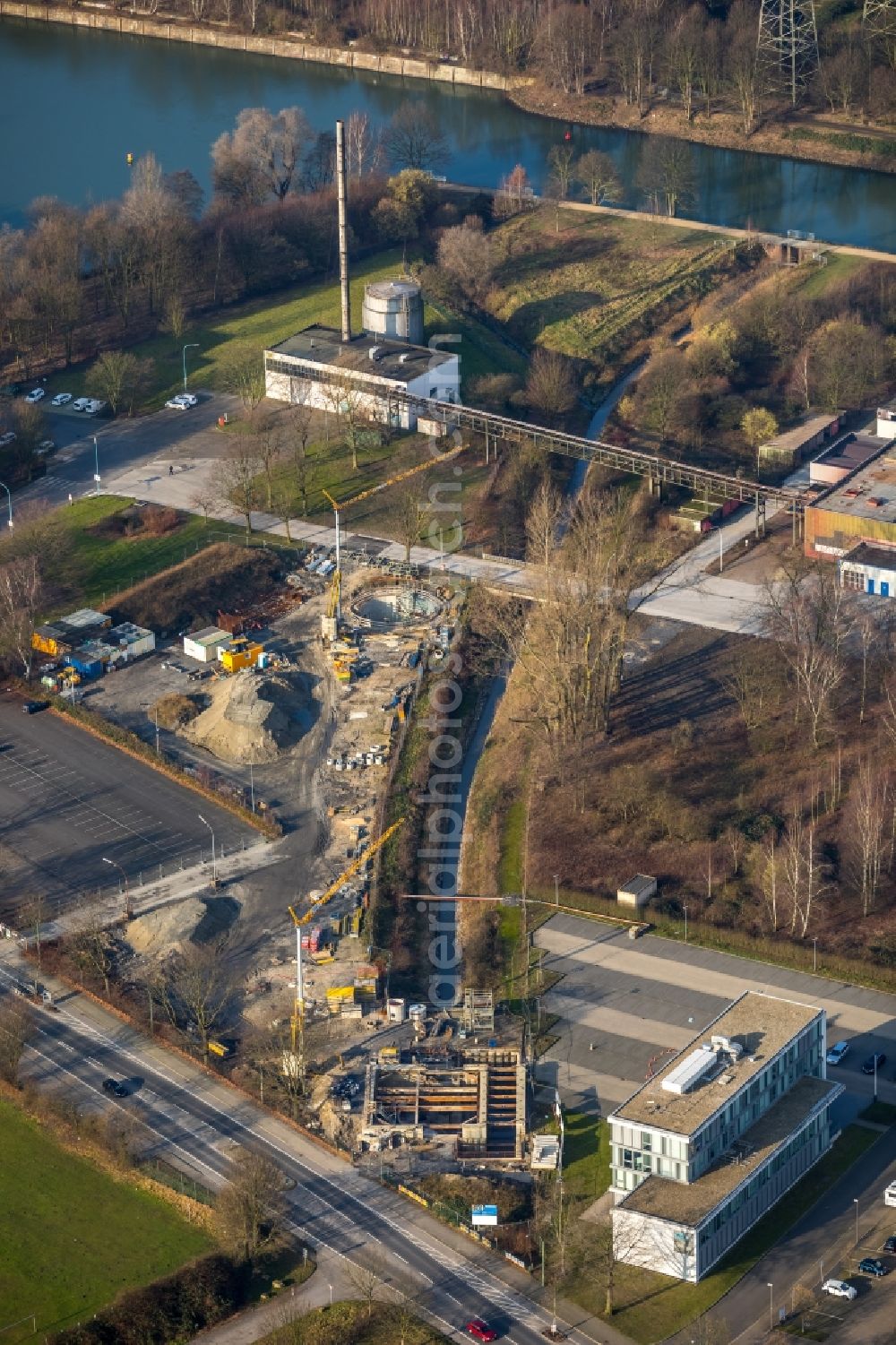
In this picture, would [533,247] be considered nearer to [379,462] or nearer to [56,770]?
[379,462]

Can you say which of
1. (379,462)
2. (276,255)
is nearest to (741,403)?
(379,462)

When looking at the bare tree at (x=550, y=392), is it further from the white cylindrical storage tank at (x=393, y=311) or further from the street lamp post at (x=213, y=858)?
the street lamp post at (x=213, y=858)

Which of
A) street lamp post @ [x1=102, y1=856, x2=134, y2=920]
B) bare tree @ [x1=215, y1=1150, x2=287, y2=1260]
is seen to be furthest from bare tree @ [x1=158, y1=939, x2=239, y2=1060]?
bare tree @ [x1=215, y1=1150, x2=287, y2=1260]

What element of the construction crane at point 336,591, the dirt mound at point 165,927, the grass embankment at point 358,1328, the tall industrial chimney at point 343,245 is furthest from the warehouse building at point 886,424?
the grass embankment at point 358,1328

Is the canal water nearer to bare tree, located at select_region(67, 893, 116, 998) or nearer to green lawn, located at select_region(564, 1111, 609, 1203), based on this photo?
bare tree, located at select_region(67, 893, 116, 998)

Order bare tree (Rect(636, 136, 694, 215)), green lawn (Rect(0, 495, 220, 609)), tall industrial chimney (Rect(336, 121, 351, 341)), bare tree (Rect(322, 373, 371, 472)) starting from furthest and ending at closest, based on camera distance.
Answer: bare tree (Rect(636, 136, 694, 215))
tall industrial chimney (Rect(336, 121, 351, 341))
bare tree (Rect(322, 373, 371, 472))
green lawn (Rect(0, 495, 220, 609))

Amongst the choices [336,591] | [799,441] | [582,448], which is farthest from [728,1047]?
[799,441]

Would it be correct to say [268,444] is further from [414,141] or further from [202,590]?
[414,141]
